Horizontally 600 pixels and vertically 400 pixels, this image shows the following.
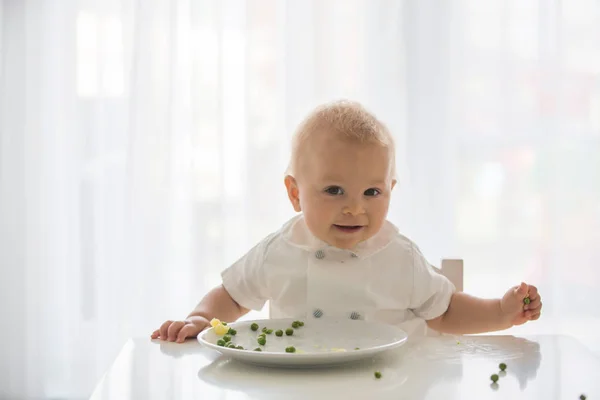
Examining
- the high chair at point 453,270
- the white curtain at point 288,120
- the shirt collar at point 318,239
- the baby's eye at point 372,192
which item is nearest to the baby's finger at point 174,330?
the shirt collar at point 318,239

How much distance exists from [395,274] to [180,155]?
138cm

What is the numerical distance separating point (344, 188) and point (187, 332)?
339 mm

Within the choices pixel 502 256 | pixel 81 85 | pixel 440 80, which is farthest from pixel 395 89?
pixel 81 85

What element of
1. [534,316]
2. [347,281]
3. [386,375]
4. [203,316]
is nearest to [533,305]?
[534,316]

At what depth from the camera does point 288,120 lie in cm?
264

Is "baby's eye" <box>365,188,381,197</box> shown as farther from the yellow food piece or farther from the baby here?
the yellow food piece

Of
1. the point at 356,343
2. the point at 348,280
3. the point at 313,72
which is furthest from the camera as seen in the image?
the point at 313,72

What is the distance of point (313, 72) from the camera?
2631mm

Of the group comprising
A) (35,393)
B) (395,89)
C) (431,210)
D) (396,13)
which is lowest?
(35,393)

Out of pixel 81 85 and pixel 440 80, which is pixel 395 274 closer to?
pixel 440 80

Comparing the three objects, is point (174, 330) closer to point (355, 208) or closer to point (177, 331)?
point (177, 331)

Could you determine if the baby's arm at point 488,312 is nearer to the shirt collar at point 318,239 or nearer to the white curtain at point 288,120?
the shirt collar at point 318,239

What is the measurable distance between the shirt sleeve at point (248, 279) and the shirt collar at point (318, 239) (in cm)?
4

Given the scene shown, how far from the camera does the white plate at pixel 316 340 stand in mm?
1058
